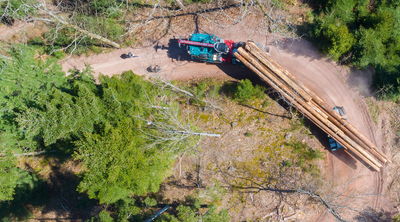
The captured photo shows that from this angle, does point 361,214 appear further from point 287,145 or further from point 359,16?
point 359,16

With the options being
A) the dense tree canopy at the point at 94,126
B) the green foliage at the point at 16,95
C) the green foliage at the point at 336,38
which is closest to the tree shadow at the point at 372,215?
the green foliage at the point at 336,38

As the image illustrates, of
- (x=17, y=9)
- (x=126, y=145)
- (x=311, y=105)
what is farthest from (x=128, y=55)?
(x=311, y=105)

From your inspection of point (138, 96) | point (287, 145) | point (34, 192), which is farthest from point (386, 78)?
point (34, 192)

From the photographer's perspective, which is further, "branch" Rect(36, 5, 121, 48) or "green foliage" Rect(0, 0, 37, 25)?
"branch" Rect(36, 5, 121, 48)

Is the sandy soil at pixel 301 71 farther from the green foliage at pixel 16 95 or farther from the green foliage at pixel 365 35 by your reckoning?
the green foliage at pixel 16 95

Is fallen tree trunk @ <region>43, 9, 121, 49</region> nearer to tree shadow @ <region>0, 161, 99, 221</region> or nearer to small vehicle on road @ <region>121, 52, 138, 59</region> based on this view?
small vehicle on road @ <region>121, 52, 138, 59</region>

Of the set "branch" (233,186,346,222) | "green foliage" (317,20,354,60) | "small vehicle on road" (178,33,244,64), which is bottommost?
"branch" (233,186,346,222)

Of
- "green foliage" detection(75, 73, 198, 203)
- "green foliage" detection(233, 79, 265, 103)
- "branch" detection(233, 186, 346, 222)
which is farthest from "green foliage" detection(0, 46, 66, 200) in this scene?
"branch" detection(233, 186, 346, 222)
